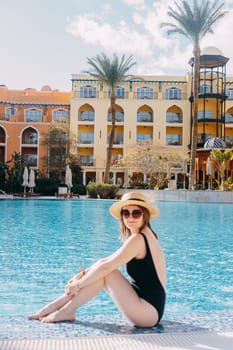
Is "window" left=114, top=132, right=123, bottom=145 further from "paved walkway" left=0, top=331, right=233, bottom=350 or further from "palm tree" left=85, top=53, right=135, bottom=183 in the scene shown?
"paved walkway" left=0, top=331, right=233, bottom=350

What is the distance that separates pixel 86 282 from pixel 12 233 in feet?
27.5

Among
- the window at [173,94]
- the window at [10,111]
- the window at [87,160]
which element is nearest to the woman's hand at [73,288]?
the window at [87,160]

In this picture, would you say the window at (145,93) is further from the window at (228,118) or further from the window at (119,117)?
the window at (228,118)

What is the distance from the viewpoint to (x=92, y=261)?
8133mm

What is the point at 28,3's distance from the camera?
18.0m

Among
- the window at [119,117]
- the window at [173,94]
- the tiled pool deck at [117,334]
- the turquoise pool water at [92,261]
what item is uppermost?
the window at [173,94]

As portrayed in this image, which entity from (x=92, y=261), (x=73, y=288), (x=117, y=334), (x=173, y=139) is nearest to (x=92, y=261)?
(x=92, y=261)

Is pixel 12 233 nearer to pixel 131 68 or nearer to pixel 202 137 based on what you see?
pixel 131 68

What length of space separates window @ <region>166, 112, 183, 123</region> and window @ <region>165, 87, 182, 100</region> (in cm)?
162

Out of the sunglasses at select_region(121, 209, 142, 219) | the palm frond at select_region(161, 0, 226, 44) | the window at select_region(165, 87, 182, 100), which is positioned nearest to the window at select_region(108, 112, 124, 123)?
the window at select_region(165, 87, 182, 100)

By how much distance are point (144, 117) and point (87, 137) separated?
20.2ft

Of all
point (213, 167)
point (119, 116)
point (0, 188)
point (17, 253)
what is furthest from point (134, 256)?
point (119, 116)

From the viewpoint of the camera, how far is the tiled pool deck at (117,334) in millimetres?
3299

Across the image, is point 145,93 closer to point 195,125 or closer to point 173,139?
point 173,139
